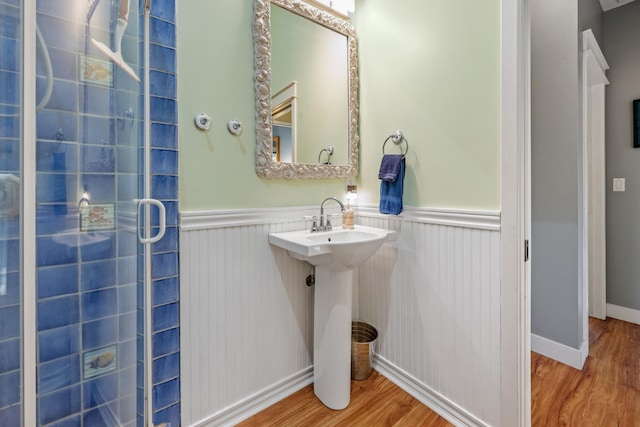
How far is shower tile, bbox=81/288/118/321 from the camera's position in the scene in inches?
38.7

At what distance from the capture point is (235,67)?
149 cm

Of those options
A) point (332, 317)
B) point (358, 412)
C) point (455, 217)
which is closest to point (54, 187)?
point (332, 317)

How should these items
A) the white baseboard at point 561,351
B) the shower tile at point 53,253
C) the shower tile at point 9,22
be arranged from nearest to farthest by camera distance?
the shower tile at point 9,22, the shower tile at point 53,253, the white baseboard at point 561,351

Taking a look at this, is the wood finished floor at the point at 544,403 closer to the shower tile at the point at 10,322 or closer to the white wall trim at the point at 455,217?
the white wall trim at the point at 455,217

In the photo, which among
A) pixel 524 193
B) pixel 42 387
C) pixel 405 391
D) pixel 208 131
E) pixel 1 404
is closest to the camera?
pixel 1 404

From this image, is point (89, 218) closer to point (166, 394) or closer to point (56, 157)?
point (56, 157)

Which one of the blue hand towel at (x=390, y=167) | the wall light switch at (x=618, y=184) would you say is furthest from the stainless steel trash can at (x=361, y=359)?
the wall light switch at (x=618, y=184)

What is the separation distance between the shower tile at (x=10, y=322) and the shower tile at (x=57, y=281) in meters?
0.10

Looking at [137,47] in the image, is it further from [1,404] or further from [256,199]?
[1,404]

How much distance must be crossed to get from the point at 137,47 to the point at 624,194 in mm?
3469

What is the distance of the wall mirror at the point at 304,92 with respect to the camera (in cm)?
156

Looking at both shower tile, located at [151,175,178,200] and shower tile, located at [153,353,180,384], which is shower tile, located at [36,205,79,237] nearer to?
shower tile, located at [151,175,178,200]

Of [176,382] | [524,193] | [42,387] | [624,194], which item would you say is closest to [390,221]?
[524,193]

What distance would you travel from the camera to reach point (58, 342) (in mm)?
908
